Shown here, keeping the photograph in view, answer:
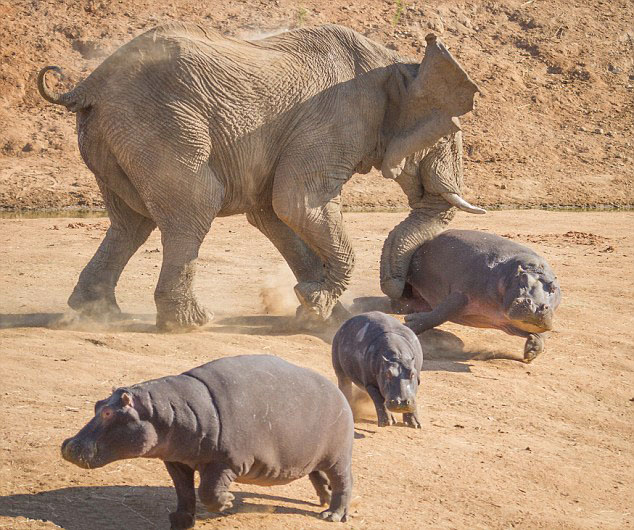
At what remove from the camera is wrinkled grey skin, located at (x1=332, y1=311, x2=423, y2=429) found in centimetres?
677

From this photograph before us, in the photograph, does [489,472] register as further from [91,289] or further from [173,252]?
[91,289]

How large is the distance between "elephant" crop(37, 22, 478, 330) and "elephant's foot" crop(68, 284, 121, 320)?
11mm

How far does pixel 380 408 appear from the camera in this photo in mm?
7102

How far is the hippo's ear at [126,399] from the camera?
189 inches

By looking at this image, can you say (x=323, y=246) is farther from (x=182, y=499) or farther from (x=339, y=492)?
(x=182, y=499)

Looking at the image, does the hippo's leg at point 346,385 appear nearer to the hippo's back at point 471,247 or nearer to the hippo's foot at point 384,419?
the hippo's foot at point 384,419

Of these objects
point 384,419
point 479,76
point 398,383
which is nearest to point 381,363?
point 398,383

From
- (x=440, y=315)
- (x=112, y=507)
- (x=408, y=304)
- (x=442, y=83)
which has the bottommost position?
(x=112, y=507)

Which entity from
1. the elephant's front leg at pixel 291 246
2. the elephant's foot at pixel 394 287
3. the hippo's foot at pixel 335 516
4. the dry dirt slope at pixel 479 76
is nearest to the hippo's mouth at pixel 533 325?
the elephant's foot at pixel 394 287

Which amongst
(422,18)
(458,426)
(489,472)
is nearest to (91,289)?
(458,426)

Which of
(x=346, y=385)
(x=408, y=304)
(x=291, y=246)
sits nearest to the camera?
(x=346, y=385)

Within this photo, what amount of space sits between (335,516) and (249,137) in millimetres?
4440

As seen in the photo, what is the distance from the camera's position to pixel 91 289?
9656 mm

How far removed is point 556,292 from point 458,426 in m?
2.16
